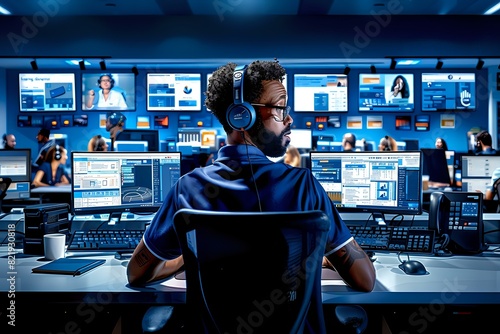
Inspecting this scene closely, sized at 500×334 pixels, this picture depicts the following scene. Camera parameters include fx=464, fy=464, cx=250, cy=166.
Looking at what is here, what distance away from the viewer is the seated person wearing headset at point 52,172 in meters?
5.93

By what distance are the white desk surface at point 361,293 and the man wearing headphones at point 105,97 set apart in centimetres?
551

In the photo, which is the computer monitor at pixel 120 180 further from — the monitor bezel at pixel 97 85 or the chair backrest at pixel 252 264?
the monitor bezel at pixel 97 85

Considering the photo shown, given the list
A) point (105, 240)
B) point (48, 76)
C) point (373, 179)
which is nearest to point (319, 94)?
point (48, 76)

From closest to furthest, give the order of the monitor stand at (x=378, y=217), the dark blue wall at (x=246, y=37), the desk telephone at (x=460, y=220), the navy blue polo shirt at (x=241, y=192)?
the navy blue polo shirt at (x=241, y=192), the desk telephone at (x=460, y=220), the monitor stand at (x=378, y=217), the dark blue wall at (x=246, y=37)

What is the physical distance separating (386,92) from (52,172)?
5.00 meters

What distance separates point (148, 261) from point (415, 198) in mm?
1383

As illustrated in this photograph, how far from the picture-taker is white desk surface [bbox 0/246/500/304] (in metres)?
1.45

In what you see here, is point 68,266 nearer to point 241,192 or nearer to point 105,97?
point 241,192

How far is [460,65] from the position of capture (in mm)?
7160

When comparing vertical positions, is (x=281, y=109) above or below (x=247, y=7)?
below

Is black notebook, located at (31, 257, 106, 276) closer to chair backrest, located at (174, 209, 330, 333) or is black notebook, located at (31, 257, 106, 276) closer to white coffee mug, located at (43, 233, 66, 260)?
white coffee mug, located at (43, 233, 66, 260)

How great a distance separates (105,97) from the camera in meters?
7.11

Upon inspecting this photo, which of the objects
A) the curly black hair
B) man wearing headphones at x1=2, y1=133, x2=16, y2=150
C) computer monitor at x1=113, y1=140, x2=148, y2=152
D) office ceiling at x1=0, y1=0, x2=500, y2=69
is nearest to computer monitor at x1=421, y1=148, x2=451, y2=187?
office ceiling at x1=0, y1=0, x2=500, y2=69

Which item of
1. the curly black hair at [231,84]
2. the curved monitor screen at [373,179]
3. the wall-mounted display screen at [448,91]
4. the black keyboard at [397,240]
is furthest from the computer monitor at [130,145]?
the wall-mounted display screen at [448,91]
